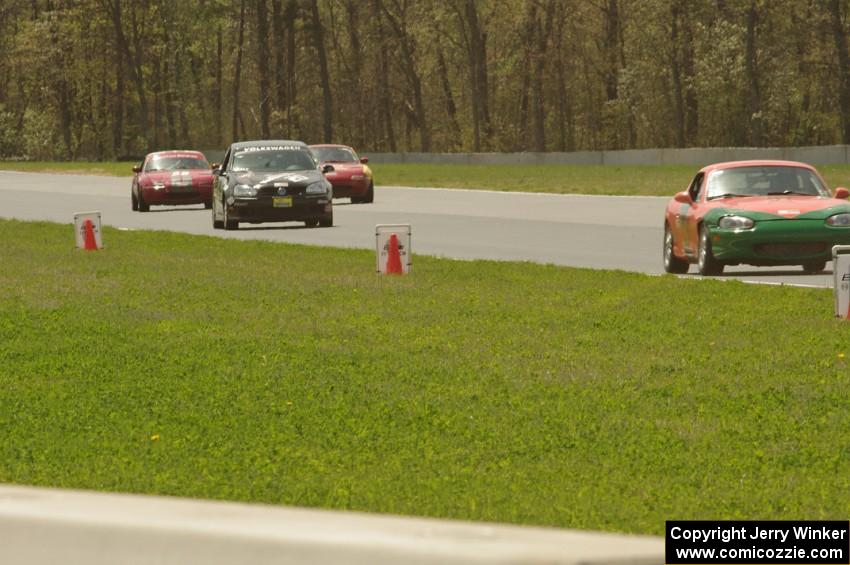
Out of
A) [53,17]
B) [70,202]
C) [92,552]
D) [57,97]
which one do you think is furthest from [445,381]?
[57,97]

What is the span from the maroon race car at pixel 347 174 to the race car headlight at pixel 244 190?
10530mm

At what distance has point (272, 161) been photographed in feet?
109

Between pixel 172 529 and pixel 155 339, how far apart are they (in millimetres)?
11004

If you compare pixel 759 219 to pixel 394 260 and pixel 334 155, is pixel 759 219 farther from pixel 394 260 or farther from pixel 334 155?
pixel 334 155

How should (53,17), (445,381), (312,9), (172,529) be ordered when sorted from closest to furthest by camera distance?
1. (172,529)
2. (445,381)
3. (312,9)
4. (53,17)

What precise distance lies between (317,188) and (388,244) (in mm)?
12512

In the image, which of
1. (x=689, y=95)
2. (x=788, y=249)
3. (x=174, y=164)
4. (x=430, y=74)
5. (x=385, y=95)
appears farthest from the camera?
(x=430, y=74)

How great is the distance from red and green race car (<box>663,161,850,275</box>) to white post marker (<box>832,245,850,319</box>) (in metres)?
5.29

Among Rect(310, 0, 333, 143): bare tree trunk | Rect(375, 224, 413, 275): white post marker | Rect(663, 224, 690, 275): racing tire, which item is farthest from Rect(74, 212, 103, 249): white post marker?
Rect(310, 0, 333, 143): bare tree trunk

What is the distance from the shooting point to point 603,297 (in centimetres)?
1730

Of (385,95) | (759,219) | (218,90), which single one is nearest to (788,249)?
(759,219)

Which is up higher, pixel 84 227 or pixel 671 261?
pixel 84 227

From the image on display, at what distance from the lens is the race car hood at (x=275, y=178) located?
106ft

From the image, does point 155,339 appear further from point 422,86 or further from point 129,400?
point 422,86
